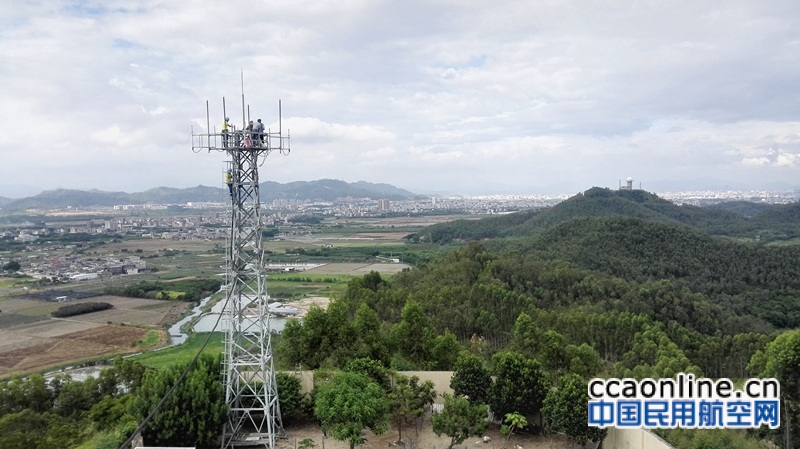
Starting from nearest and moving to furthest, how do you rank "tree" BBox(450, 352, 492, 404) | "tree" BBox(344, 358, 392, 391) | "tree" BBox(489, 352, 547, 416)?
1. "tree" BBox(489, 352, 547, 416)
2. "tree" BBox(344, 358, 392, 391)
3. "tree" BBox(450, 352, 492, 404)

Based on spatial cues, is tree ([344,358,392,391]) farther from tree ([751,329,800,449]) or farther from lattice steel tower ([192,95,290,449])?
tree ([751,329,800,449])

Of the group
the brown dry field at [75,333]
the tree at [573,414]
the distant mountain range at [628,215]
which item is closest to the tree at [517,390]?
the tree at [573,414]

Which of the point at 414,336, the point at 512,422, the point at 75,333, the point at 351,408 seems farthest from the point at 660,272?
the point at 75,333

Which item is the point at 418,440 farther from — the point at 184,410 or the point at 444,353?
the point at 184,410

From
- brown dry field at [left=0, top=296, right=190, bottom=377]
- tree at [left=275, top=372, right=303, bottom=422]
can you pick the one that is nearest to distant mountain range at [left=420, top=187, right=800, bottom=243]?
brown dry field at [left=0, top=296, right=190, bottom=377]

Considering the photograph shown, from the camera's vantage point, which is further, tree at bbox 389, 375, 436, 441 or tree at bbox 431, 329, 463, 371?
tree at bbox 431, 329, 463, 371

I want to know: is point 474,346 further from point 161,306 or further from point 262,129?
point 161,306

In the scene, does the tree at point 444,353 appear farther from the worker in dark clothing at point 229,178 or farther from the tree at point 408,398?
the worker in dark clothing at point 229,178
